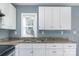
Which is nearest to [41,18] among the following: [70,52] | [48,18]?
[48,18]

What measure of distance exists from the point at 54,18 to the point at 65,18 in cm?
13

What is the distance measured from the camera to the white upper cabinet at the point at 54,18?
1.47m

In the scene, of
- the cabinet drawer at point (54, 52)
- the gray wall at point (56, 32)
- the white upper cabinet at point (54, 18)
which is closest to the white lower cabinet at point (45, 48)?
the cabinet drawer at point (54, 52)

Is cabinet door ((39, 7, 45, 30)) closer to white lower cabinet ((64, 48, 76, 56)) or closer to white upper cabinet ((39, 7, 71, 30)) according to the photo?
white upper cabinet ((39, 7, 71, 30))

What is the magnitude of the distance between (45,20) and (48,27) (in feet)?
0.31

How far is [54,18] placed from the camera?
1515 millimetres

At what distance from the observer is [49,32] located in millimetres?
1487

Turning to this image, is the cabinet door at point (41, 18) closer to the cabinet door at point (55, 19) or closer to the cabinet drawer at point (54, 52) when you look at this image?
the cabinet door at point (55, 19)

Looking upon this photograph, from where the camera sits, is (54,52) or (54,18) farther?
(54,18)

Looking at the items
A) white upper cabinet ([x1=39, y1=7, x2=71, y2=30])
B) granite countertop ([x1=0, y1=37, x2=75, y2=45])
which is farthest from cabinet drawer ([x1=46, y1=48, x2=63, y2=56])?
white upper cabinet ([x1=39, y1=7, x2=71, y2=30])

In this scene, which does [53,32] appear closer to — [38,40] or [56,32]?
[56,32]

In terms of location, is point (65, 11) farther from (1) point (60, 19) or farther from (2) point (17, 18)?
(2) point (17, 18)

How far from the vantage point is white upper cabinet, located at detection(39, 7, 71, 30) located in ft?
4.84

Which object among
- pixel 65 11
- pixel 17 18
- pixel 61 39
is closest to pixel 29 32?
pixel 17 18
